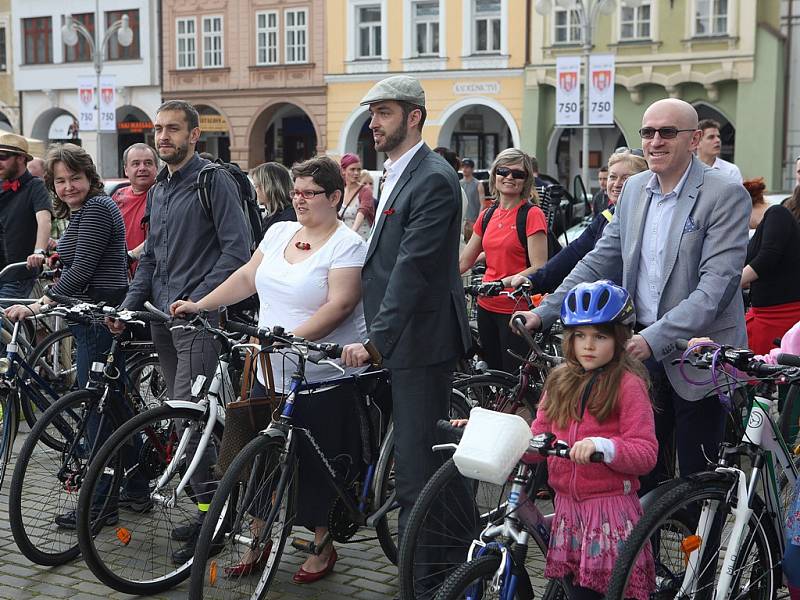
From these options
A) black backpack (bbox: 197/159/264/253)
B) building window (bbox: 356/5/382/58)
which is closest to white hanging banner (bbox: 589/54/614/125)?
building window (bbox: 356/5/382/58)

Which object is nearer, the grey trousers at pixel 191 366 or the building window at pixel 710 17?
the grey trousers at pixel 191 366

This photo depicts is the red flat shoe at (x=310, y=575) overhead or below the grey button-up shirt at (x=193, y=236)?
below

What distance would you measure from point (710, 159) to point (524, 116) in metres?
24.6

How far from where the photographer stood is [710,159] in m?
8.62

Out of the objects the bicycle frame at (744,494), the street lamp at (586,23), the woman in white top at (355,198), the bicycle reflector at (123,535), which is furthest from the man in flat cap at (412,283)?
the street lamp at (586,23)

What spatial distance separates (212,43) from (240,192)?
3422cm

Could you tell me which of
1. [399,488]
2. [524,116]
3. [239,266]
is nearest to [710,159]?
[239,266]

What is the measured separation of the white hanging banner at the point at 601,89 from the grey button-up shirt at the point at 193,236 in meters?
16.1

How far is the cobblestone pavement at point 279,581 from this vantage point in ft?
16.6

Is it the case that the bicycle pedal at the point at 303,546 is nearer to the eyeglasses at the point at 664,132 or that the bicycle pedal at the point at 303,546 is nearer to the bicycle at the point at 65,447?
the bicycle at the point at 65,447

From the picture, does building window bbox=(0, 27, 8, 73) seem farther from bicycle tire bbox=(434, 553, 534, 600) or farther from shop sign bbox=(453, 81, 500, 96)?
bicycle tire bbox=(434, 553, 534, 600)

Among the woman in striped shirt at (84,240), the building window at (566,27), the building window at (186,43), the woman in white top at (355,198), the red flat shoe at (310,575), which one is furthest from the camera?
the building window at (186,43)

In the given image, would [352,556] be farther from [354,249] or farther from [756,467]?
[756,467]

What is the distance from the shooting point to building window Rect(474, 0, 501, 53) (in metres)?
33.6
